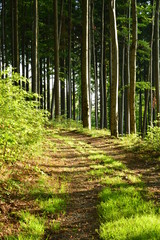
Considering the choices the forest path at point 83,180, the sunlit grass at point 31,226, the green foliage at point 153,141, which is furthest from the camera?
the green foliage at point 153,141

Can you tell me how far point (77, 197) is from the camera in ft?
14.3

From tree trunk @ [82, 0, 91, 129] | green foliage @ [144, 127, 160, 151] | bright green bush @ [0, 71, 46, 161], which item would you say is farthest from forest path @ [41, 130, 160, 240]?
tree trunk @ [82, 0, 91, 129]

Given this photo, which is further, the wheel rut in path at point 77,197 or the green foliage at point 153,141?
the green foliage at point 153,141

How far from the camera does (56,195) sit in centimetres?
428

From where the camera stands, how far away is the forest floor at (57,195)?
314 cm

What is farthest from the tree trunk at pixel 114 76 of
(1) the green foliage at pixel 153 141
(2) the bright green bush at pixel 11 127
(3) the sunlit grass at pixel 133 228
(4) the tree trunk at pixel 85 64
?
(3) the sunlit grass at pixel 133 228

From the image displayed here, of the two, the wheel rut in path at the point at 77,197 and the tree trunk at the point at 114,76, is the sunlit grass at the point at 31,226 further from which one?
the tree trunk at the point at 114,76

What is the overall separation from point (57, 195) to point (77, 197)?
38 cm

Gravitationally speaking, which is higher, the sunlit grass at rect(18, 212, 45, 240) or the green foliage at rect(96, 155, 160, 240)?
the green foliage at rect(96, 155, 160, 240)

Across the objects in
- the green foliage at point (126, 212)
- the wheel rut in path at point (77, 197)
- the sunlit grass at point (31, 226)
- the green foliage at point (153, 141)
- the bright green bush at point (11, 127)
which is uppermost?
the bright green bush at point (11, 127)

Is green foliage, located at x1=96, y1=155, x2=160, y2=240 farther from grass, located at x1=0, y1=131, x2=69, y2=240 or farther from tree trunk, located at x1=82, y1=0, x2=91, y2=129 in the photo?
tree trunk, located at x1=82, y1=0, x2=91, y2=129

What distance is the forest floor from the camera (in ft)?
10.3

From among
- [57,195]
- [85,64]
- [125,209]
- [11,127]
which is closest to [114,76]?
[85,64]

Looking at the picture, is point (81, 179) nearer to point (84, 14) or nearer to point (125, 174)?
point (125, 174)
